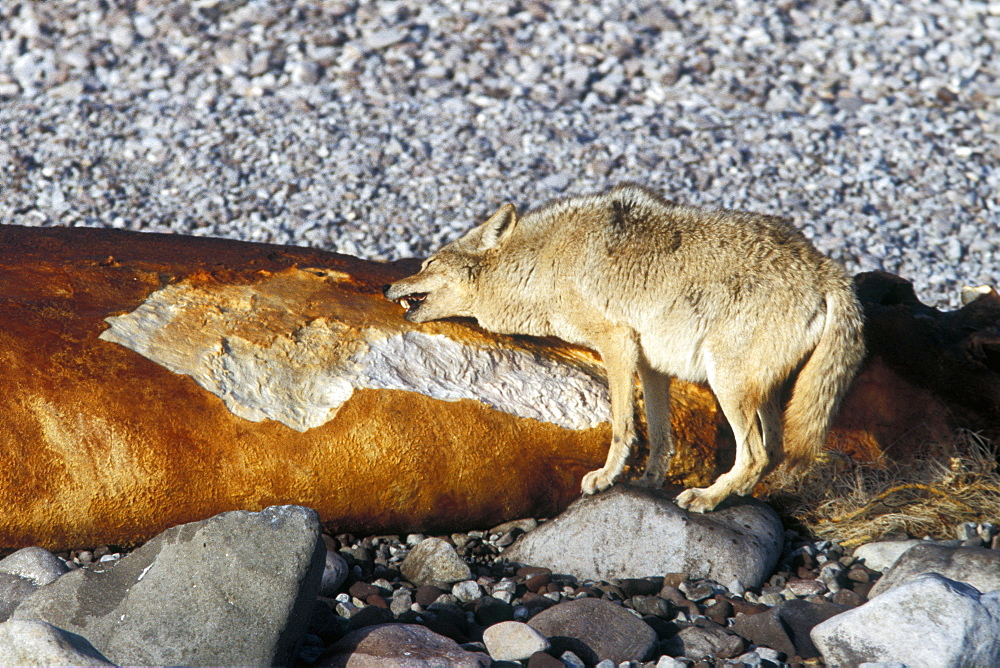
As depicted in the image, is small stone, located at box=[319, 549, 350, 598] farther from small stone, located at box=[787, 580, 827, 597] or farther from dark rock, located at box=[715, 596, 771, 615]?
small stone, located at box=[787, 580, 827, 597]

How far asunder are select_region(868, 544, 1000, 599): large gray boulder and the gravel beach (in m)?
4.77

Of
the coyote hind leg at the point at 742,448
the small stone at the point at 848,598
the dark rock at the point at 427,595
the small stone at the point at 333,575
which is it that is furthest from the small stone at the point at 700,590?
the small stone at the point at 333,575

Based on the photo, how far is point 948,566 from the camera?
4.59 meters

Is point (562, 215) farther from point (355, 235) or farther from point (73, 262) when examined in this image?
point (355, 235)

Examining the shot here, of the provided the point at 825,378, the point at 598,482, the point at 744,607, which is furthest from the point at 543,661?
the point at 825,378

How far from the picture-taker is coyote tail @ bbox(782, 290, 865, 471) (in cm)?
502

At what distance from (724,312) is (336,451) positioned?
6.96 ft

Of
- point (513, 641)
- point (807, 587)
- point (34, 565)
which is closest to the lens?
point (513, 641)

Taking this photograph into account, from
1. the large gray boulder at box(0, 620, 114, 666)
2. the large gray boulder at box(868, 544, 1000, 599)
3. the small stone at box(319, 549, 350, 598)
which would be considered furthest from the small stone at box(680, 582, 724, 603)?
the large gray boulder at box(0, 620, 114, 666)

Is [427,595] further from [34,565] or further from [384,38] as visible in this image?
[384,38]

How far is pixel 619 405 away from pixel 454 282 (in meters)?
1.23

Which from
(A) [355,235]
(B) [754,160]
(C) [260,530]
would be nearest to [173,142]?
(A) [355,235]

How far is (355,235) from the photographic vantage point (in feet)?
31.2

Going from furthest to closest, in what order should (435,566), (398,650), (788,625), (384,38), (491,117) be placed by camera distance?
1. (384,38)
2. (491,117)
3. (435,566)
4. (788,625)
5. (398,650)
